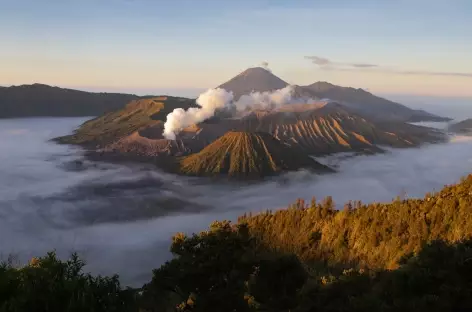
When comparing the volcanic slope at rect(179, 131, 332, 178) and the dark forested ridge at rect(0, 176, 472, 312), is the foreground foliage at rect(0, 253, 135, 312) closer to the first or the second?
the dark forested ridge at rect(0, 176, 472, 312)

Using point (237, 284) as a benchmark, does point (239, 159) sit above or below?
below

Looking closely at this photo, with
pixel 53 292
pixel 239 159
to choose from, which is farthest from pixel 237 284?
pixel 239 159

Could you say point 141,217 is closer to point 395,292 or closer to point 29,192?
point 29,192

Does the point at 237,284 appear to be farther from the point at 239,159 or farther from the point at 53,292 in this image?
the point at 239,159

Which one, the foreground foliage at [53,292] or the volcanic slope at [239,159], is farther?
the volcanic slope at [239,159]

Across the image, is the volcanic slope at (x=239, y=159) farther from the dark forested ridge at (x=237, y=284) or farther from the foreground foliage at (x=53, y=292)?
the foreground foliage at (x=53, y=292)

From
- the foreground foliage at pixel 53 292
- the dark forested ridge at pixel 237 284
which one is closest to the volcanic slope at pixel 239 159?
the dark forested ridge at pixel 237 284

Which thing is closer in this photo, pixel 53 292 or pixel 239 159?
pixel 53 292

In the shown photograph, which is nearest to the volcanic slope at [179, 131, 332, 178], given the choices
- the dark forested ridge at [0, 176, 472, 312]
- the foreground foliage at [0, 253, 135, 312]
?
the dark forested ridge at [0, 176, 472, 312]

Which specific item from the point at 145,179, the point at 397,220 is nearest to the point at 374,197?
the point at 145,179
